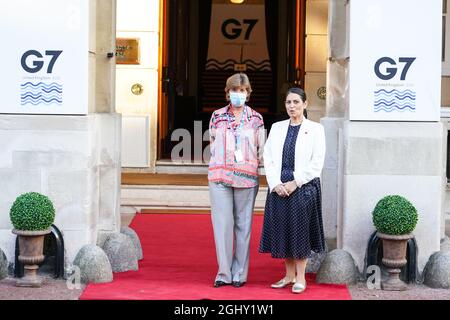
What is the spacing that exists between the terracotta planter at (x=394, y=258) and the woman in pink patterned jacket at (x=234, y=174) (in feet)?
3.68

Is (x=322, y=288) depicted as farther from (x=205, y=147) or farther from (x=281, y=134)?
(x=205, y=147)

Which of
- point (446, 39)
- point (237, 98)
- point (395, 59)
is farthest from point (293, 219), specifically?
point (446, 39)

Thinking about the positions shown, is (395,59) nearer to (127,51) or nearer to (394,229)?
(394,229)

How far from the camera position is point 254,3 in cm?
2139

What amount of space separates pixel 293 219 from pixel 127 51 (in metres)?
7.09

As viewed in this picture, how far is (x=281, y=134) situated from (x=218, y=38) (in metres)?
13.4

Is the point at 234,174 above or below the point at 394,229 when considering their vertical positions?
above

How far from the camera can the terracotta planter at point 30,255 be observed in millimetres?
8500

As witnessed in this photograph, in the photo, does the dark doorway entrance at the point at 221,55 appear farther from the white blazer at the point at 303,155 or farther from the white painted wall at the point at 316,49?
the white blazer at the point at 303,155

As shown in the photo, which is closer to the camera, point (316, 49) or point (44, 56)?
point (44, 56)

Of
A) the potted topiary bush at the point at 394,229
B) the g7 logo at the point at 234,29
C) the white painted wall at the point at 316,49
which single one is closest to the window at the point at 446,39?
the white painted wall at the point at 316,49

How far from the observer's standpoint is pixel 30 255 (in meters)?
8.52

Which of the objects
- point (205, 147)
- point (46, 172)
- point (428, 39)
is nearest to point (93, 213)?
point (46, 172)

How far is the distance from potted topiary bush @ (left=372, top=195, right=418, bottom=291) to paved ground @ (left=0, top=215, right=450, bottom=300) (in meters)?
0.13
